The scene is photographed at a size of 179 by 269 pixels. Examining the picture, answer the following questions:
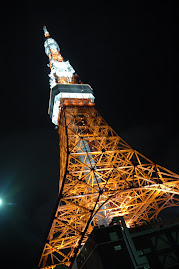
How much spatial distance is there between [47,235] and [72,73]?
19.9 meters

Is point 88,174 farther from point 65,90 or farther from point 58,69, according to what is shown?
point 58,69

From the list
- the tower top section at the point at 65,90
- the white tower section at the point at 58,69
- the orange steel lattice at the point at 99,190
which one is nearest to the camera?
the orange steel lattice at the point at 99,190

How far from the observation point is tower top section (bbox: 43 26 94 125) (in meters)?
22.6


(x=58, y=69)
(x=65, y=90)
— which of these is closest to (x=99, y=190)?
(x=65, y=90)

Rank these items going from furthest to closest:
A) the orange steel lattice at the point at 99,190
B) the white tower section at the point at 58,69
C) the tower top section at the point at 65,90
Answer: the white tower section at the point at 58,69
the tower top section at the point at 65,90
the orange steel lattice at the point at 99,190

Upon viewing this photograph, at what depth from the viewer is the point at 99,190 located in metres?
12.0

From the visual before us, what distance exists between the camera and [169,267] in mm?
8625

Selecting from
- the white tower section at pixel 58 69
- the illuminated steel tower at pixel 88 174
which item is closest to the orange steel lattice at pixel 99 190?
the illuminated steel tower at pixel 88 174

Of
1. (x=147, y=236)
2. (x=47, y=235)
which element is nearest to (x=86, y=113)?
(x=47, y=235)

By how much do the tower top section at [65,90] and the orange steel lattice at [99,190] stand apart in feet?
2.10

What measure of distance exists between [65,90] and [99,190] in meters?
14.0

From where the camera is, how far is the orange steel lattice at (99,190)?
12.1 metres

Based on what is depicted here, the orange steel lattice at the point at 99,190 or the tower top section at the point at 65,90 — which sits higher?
the tower top section at the point at 65,90

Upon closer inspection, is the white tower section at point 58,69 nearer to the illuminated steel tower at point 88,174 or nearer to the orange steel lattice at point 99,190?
the illuminated steel tower at point 88,174
